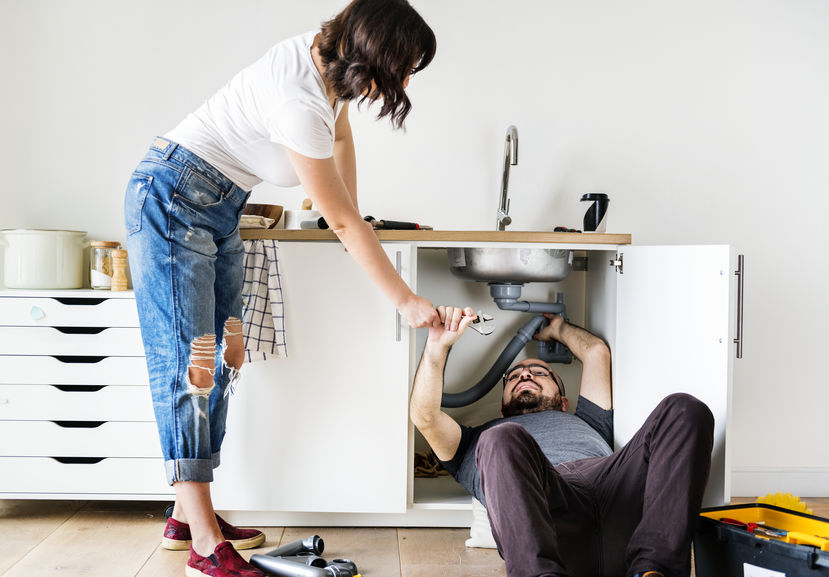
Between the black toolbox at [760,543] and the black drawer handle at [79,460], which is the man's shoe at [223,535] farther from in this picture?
the black toolbox at [760,543]

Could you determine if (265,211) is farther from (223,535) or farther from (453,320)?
(223,535)

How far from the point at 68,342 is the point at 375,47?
126 centimetres

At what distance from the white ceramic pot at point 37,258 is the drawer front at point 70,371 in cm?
28

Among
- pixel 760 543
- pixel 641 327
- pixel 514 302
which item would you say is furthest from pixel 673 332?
pixel 514 302

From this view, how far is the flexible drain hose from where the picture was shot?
235 centimetres

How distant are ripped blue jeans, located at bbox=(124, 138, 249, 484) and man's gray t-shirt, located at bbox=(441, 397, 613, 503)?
652mm

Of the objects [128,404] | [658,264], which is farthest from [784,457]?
[128,404]

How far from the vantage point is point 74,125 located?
92.4 inches

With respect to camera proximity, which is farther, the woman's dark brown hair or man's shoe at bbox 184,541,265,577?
man's shoe at bbox 184,541,265,577

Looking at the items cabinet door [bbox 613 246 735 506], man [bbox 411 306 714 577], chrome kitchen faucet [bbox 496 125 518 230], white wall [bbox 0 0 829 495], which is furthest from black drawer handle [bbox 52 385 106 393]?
cabinet door [bbox 613 246 735 506]

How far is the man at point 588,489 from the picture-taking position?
4.18 feet

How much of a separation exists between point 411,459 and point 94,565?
825 mm

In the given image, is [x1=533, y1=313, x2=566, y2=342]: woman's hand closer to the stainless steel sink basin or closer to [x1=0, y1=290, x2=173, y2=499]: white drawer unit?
the stainless steel sink basin

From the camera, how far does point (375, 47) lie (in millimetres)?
1310
